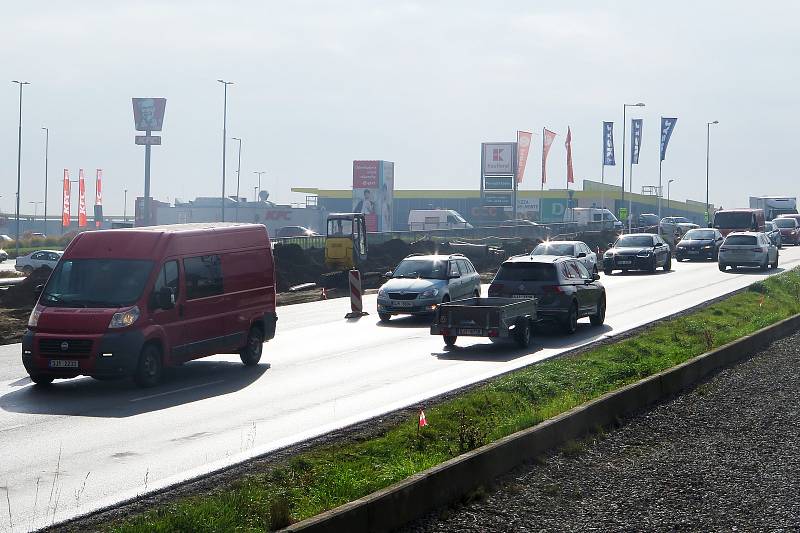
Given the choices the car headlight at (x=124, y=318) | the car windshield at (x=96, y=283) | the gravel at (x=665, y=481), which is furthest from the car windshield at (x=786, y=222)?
the car headlight at (x=124, y=318)

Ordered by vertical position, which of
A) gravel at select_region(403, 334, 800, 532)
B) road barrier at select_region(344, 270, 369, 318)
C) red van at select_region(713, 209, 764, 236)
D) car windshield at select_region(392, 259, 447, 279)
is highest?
red van at select_region(713, 209, 764, 236)

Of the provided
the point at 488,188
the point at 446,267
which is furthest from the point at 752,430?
the point at 488,188

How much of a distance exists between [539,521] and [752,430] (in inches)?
194

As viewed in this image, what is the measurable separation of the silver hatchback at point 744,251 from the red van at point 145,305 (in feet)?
106

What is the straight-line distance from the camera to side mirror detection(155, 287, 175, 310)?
16766 mm

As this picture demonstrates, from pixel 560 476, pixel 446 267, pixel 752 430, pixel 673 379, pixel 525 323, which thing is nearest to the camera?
pixel 560 476

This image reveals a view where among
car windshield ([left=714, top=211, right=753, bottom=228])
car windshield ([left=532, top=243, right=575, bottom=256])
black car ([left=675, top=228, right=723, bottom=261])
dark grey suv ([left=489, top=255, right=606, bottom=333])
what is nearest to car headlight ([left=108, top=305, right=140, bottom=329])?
dark grey suv ([left=489, top=255, right=606, bottom=333])

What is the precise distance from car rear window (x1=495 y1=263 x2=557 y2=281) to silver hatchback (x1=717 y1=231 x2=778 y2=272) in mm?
25733

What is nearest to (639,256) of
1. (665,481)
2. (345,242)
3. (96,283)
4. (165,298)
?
(345,242)

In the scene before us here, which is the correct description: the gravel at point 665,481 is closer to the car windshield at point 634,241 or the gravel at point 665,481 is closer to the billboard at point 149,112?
the car windshield at point 634,241

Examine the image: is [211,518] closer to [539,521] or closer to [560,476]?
[539,521]

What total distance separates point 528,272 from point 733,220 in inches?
1577

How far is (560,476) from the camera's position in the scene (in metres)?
10.3

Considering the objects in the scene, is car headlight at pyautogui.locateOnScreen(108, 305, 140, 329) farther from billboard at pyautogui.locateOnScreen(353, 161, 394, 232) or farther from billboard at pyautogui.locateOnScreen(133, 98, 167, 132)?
billboard at pyautogui.locateOnScreen(133, 98, 167, 132)
